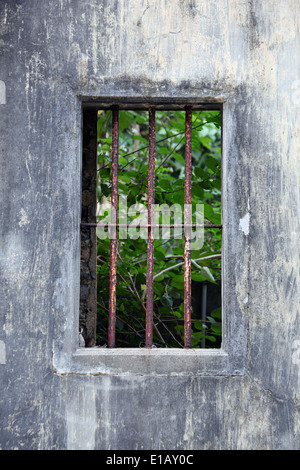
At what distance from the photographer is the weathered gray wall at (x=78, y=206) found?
2205 millimetres

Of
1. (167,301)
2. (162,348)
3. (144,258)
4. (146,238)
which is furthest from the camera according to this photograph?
(144,258)

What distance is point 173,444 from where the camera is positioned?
2201 mm

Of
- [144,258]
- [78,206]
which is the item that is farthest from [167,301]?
[78,206]

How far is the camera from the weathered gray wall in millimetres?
2205

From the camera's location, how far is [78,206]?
231cm

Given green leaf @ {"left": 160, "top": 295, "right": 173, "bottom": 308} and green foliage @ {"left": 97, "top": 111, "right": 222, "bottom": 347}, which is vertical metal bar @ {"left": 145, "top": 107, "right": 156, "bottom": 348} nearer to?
green foliage @ {"left": 97, "top": 111, "right": 222, "bottom": 347}

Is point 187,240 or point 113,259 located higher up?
point 187,240

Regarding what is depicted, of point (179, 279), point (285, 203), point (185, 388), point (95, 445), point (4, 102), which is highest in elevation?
point (4, 102)

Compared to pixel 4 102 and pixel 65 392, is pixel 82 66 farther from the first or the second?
pixel 65 392

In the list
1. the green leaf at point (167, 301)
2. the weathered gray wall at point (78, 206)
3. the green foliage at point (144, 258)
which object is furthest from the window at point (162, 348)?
the green leaf at point (167, 301)

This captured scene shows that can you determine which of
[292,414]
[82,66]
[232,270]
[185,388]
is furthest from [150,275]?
[82,66]

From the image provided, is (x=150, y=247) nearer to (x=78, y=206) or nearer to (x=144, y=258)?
(x=78, y=206)

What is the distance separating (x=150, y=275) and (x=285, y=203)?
834 mm

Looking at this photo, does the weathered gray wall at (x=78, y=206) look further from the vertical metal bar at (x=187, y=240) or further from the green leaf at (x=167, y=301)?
the green leaf at (x=167, y=301)
